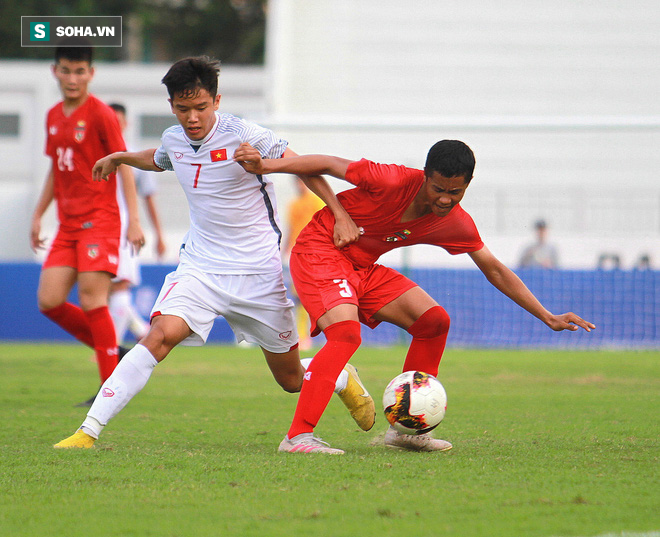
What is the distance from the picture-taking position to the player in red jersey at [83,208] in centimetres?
593

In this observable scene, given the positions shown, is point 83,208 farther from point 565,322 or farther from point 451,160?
point 565,322

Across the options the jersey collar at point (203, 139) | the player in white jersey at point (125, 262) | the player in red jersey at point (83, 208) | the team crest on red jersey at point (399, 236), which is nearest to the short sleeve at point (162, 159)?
the jersey collar at point (203, 139)

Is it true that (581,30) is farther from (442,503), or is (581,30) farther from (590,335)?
(442,503)

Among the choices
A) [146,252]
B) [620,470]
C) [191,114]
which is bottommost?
[146,252]

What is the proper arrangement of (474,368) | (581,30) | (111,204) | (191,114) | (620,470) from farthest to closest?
(581,30) → (474,368) → (111,204) → (191,114) → (620,470)

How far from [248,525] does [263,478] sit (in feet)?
2.38

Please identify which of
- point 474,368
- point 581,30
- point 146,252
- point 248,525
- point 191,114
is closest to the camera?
point 248,525

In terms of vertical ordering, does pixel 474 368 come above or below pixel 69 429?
below

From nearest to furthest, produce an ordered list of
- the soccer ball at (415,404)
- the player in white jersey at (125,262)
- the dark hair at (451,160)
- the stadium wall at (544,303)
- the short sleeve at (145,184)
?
the dark hair at (451,160) < the soccer ball at (415,404) < the player in white jersey at (125,262) < the short sleeve at (145,184) < the stadium wall at (544,303)

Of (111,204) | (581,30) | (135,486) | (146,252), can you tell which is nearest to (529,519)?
(135,486)

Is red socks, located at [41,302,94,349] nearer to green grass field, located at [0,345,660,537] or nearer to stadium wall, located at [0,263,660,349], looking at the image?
green grass field, located at [0,345,660,537]

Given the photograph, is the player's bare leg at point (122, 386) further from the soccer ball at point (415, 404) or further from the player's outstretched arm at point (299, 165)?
the soccer ball at point (415, 404)

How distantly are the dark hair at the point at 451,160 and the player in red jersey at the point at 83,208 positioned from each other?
2251 mm

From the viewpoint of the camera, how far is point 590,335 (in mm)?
12477
